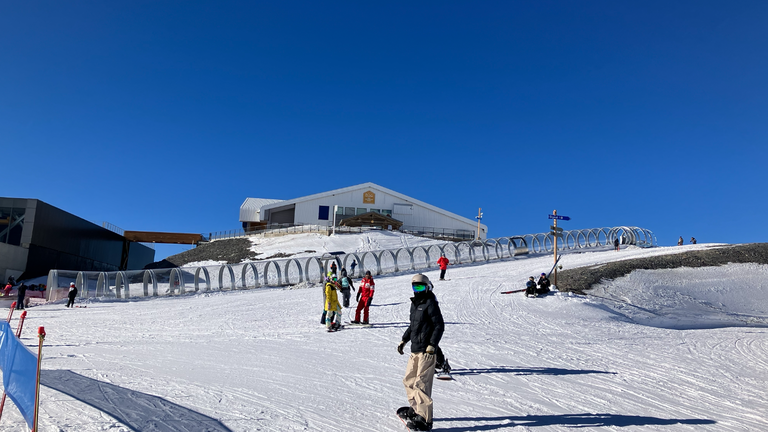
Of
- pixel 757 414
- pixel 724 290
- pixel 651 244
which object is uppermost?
pixel 651 244

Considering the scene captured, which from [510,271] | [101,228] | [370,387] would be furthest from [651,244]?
[101,228]

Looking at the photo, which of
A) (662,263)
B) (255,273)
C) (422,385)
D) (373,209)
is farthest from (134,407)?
(373,209)

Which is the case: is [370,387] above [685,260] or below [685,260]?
below

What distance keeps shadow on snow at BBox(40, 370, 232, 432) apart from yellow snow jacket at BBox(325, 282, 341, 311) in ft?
21.1

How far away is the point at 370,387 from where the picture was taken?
7074 millimetres

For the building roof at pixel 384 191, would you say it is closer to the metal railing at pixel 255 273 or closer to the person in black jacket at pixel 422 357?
the metal railing at pixel 255 273

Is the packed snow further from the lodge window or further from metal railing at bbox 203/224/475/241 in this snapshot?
the lodge window

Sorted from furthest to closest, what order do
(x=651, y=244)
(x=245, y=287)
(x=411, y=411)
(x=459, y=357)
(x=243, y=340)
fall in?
(x=651, y=244) → (x=245, y=287) → (x=243, y=340) → (x=459, y=357) → (x=411, y=411)

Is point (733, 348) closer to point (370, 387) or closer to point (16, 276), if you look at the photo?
point (370, 387)

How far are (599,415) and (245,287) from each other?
2164 centimetres

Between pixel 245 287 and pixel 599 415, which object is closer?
pixel 599 415

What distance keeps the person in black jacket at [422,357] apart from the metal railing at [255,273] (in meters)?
20.5

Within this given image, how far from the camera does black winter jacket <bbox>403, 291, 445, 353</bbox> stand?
530 cm

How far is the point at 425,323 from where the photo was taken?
17.7 ft
